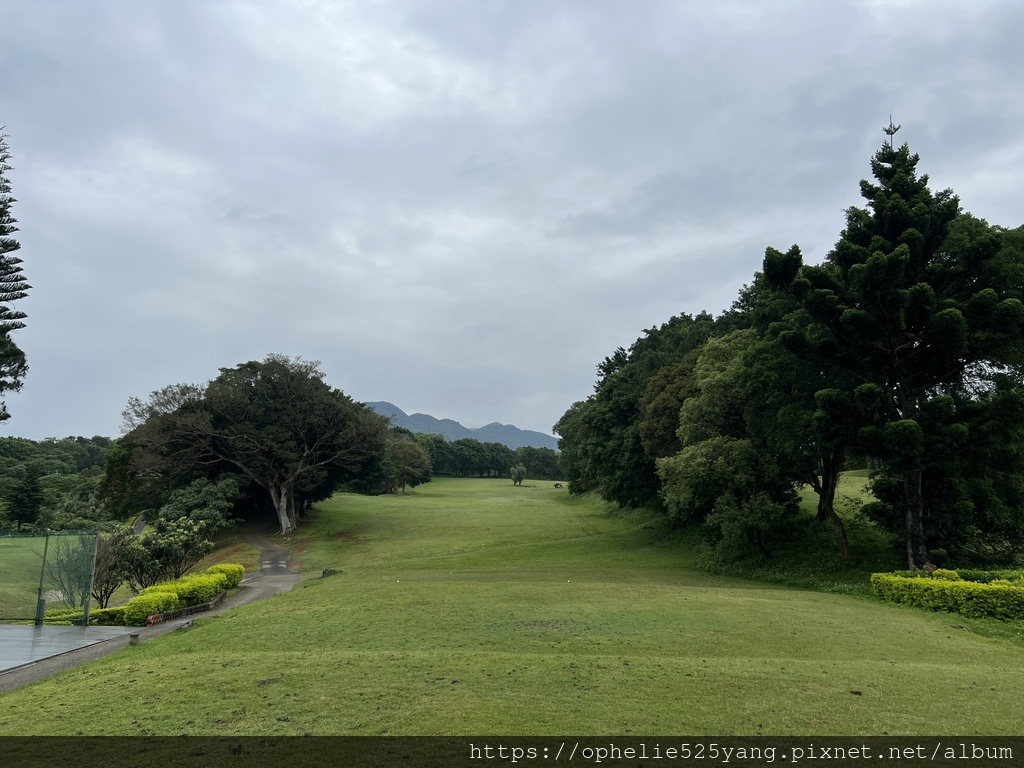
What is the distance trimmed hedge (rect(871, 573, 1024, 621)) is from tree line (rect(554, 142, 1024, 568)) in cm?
452

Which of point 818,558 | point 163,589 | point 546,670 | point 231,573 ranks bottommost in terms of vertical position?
point 231,573

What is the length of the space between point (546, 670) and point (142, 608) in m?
12.4

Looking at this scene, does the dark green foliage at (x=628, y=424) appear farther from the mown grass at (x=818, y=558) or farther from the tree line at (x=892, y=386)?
the tree line at (x=892, y=386)

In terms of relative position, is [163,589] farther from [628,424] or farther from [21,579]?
[628,424]

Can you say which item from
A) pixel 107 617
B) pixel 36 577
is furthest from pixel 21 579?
pixel 107 617

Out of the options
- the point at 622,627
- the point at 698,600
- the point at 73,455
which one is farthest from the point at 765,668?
the point at 73,455

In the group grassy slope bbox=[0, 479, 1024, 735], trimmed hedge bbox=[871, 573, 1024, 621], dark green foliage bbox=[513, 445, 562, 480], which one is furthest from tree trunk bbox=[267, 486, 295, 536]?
dark green foliage bbox=[513, 445, 562, 480]

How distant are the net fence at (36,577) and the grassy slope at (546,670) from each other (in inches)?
197

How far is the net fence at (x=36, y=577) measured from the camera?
15898 mm

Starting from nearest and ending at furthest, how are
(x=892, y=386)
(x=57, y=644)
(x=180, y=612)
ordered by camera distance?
1. (x=57, y=644)
2. (x=180, y=612)
3. (x=892, y=386)

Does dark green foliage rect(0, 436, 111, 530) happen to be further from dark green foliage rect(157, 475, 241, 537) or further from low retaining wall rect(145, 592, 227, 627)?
low retaining wall rect(145, 592, 227, 627)

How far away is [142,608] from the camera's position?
15.4 metres

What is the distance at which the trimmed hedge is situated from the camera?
14867 millimetres

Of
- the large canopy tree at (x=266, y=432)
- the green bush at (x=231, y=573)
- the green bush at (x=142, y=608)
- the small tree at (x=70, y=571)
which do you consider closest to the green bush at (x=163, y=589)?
the green bush at (x=142, y=608)
